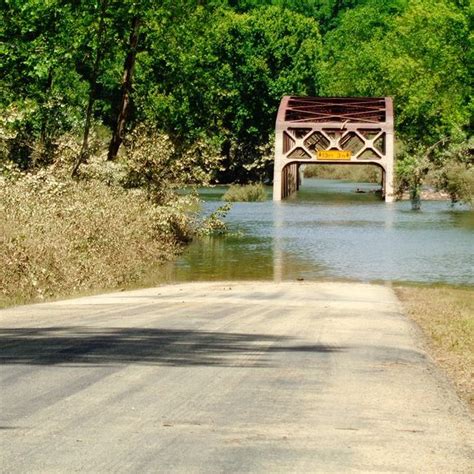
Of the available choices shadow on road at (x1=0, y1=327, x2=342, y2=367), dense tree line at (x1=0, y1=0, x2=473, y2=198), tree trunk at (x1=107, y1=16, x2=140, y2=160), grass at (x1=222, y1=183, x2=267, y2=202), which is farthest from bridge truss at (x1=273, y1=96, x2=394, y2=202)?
shadow on road at (x1=0, y1=327, x2=342, y2=367)

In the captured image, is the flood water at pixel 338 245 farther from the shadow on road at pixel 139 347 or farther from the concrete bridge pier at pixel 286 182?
the shadow on road at pixel 139 347

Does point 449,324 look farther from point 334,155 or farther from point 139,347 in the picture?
→ point 334,155

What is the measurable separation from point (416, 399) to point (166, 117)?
35841 mm

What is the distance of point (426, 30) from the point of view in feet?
335

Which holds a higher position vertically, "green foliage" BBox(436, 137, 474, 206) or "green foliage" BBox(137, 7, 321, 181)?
"green foliage" BBox(137, 7, 321, 181)

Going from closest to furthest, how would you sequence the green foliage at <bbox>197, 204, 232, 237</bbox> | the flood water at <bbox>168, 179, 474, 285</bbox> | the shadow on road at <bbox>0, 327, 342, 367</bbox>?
the shadow on road at <bbox>0, 327, 342, 367</bbox> → the flood water at <bbox>168, 179, 474, 285</bbox> → the green foliage at <bbox>197, 204, 232, 237</bbox>

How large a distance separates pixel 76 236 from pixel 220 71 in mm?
66210

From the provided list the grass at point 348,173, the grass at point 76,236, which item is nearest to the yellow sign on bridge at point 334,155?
the grass at point 348,173

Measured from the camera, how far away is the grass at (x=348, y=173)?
103438 millimetres

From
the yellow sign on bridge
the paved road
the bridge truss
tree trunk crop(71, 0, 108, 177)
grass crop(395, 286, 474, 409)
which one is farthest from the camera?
the yellow sign on bridge

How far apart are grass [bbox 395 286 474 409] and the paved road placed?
11.9 inches

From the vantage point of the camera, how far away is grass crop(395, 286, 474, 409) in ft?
42.1

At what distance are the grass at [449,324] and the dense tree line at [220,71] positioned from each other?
10.0m

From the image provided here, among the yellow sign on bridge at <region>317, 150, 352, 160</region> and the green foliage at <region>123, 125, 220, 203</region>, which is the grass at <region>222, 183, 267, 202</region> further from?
the green foliage at <region>123, 125, 220, 203</region>
